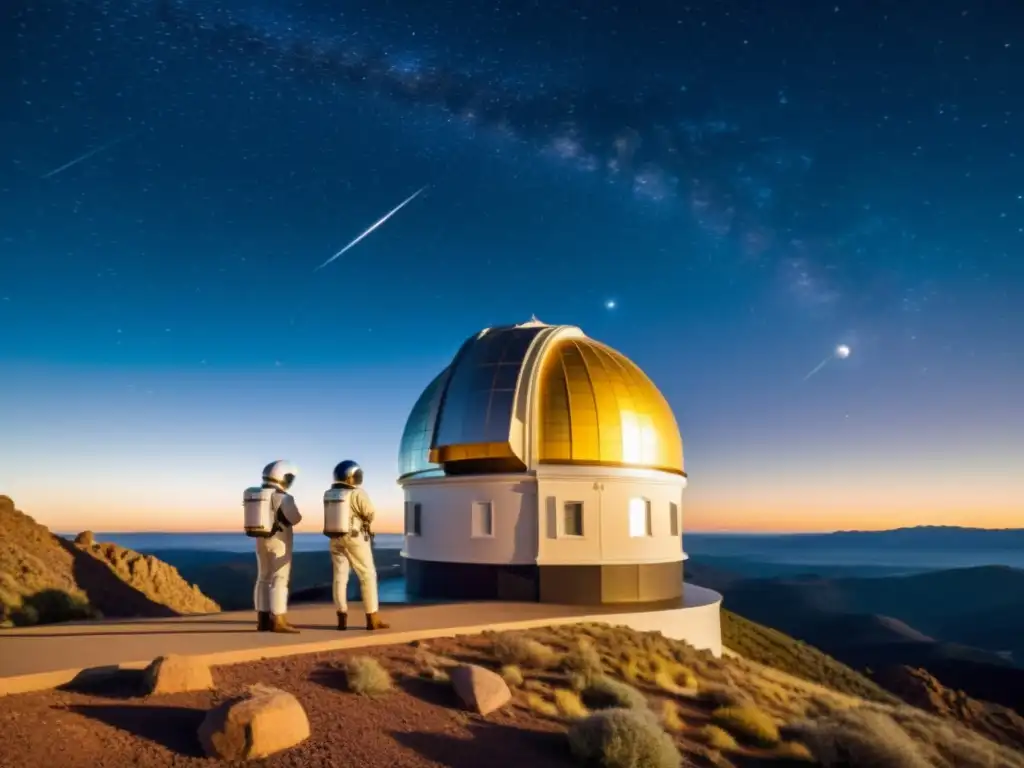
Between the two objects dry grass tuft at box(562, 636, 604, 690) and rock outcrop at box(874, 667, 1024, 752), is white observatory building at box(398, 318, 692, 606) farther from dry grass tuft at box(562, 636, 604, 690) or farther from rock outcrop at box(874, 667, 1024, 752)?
rock outcrop at box(874, 667, 1024, 752)

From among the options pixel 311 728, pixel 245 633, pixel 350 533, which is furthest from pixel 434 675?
pixel 245 633

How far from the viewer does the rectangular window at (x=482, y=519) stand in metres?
19.7

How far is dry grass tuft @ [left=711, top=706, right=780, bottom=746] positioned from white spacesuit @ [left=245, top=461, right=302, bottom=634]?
6.75m

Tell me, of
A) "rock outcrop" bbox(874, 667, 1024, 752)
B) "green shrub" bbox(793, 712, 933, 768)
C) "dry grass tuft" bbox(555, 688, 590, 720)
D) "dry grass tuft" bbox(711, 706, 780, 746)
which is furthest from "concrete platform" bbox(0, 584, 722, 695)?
"rock outcrop" bbox(874, 667, 1024, 752)

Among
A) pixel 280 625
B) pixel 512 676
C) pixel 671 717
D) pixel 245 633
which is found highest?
pixel 280 625

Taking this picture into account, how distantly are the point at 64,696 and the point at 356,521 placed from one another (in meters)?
5.23

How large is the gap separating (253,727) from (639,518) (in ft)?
48.0

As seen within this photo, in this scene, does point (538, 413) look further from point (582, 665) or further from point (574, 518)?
point (582, 665)

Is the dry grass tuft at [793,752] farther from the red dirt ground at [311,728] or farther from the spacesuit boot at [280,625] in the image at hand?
the spacesuit boot at [280,625]

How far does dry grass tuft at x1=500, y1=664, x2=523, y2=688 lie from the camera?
10.1m

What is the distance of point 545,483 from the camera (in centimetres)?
1922

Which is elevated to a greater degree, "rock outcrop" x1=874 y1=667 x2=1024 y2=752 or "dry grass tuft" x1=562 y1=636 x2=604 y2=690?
"dry grass tuft" x1=562 y1=636 x2=604 y2=690

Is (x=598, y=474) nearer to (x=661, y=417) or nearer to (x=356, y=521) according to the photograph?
(x=661, y=417)

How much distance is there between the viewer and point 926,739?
1291 centimetres
